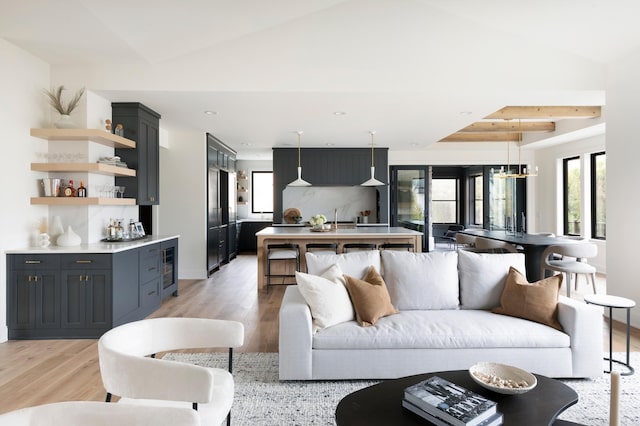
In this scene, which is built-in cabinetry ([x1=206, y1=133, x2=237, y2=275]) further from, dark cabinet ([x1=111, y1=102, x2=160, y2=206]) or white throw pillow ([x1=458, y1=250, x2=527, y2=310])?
white throw pillow ([x1=458, y1=250, x2=527, y2=310])

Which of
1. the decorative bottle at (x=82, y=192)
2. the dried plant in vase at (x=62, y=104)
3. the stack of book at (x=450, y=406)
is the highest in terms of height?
the dried plant in vase at (x=62, y=104)

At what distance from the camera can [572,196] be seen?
8.52 metres

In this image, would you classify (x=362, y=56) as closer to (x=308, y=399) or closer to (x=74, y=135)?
(x=74, y=135)

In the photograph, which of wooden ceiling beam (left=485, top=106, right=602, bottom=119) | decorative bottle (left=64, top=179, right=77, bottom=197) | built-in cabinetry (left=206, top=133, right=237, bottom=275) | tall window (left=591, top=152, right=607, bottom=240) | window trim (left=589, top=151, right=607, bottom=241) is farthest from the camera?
window trim (left=589, top=151, right=607, bottom=241)

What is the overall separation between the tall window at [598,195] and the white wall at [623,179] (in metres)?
3.64

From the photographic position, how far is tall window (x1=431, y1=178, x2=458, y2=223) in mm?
12602

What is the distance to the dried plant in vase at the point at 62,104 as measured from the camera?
4.24m

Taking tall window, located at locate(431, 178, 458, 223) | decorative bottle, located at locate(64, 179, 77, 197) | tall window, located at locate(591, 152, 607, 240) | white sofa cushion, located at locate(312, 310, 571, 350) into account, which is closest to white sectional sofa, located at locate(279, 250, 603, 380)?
white sofa cushion, located at locate(312, 310, 571, 350)

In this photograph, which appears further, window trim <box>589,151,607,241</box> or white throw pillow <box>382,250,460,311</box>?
window trim <box>589,151,607,241</box>

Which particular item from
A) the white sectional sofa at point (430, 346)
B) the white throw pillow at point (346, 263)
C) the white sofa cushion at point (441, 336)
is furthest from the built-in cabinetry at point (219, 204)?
the white sofa cushion at point (441, 336)

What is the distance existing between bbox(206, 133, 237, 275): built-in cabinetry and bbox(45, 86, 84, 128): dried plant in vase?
280cm

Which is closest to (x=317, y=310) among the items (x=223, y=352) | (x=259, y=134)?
(x=223, y=352)

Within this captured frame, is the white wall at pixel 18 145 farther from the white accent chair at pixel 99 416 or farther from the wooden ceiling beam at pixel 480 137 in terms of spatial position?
the wooden ceiling beam at pixel 480 137

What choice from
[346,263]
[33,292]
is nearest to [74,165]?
[33,292]
